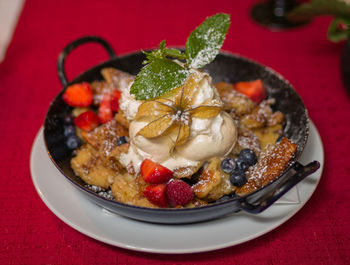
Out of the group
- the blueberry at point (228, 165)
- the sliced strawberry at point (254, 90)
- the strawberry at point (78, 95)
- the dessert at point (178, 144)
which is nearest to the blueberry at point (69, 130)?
the dessert at point (178, 144)

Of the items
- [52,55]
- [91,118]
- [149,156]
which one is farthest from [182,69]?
[52,55]

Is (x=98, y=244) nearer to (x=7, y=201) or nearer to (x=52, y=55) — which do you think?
(x=7, y=201)

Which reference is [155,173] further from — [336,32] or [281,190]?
[336,32]

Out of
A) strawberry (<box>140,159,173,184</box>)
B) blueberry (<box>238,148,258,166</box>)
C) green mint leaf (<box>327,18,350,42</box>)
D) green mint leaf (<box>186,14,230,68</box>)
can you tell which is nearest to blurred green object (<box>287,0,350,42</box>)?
green mint leaf (<box>327,18,350,42</box>)

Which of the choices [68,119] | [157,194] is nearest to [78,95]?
[68,119]

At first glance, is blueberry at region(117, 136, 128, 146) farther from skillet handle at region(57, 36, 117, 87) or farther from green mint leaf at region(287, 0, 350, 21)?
green mint leaf at region(287, 0, 350, 21)

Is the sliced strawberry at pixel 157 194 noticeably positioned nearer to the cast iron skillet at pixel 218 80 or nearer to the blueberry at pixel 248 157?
the cast iron skillet at pixel 218 80
